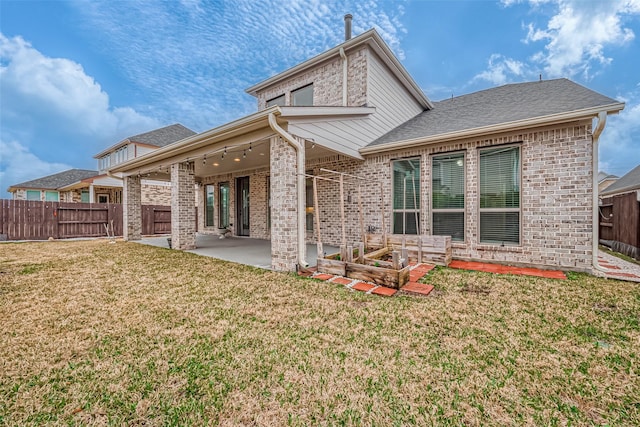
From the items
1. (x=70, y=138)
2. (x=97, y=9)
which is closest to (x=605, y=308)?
(x=97, y=9)

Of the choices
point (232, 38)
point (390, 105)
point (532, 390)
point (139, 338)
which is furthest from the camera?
point (232, 38)

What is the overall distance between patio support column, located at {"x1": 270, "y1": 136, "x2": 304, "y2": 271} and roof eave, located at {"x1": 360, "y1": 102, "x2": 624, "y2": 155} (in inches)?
109

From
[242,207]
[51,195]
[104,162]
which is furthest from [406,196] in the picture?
[51,195]

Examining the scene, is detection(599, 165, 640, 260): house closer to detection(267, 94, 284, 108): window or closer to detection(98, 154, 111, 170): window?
detection(267, 94, 284, 108): window

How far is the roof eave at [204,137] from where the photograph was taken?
4879 millimetres

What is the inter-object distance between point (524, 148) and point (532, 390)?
16.5 ft

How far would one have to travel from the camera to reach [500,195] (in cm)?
551

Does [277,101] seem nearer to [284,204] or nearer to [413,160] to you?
[413,160]

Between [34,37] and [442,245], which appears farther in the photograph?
[34,37]

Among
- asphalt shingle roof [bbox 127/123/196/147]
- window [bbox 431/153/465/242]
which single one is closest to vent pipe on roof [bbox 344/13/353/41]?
window [bbox 431/153/465/242]

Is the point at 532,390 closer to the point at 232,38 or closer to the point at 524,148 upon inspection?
the point at 524,148

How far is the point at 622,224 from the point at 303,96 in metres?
10.2

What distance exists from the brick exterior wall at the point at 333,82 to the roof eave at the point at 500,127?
1.80 m

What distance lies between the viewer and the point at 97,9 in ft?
33.0
